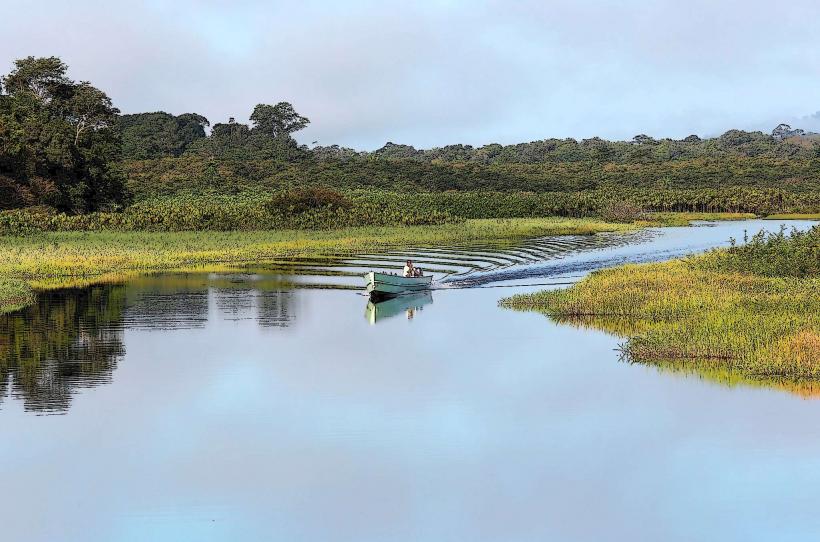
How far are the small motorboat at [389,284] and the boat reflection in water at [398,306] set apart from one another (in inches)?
10.6

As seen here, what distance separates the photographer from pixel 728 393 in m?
22.2

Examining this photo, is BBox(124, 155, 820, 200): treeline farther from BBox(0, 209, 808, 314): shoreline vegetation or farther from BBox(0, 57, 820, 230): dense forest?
BBox(0, 209, 808, 314): shoreline vegetation

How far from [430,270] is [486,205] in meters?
55.0

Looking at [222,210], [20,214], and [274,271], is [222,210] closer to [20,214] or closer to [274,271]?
[20,214]

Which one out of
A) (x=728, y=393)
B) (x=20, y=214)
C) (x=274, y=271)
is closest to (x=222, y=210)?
(x=20, y=214)

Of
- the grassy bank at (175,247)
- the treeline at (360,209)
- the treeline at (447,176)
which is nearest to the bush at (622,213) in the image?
the treeline at (360,209)

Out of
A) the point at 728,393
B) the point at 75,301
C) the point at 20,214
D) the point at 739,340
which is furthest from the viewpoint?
the point at 20,214

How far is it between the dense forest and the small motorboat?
1539 inches

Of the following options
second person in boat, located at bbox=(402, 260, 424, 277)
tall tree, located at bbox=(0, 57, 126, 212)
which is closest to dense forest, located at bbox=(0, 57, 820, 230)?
tall tree, located at bbox=(0, 57, 126, 212)

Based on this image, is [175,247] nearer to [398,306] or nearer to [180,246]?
[180,246]

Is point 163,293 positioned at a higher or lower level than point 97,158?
lower

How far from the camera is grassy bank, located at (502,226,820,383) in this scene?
2434 centimetres

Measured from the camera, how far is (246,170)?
141500 millimetres

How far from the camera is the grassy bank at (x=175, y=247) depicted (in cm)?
4812
